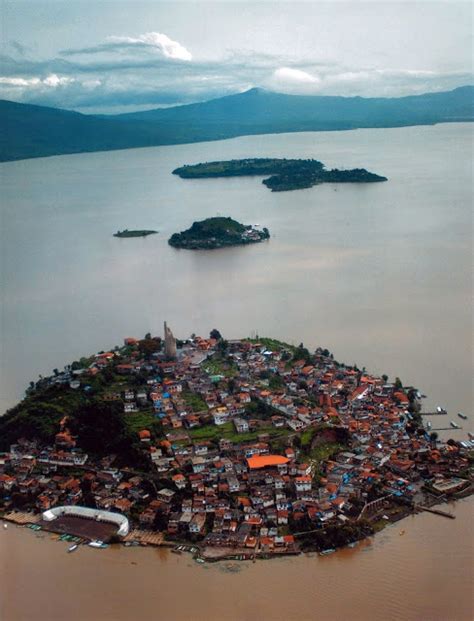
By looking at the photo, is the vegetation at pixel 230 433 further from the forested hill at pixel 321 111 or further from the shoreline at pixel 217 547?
the forested hill at pixel 321 111

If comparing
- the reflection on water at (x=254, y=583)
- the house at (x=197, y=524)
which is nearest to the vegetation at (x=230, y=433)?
the house at (x=197, y=524)

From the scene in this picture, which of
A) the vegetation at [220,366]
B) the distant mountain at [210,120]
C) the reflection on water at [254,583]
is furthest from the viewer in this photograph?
the distant mountain at [210,120]

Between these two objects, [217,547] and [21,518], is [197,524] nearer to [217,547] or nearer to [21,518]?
[217,547]

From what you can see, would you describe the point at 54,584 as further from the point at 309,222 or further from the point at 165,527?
the point at 309,222

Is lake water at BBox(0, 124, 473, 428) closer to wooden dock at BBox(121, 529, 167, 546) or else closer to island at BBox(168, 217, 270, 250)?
island at BBox(168, 217, 270, 250)

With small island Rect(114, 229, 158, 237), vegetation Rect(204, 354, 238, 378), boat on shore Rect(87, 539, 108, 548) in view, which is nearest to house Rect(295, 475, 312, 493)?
boat on shore Rect(87, 539, 108, 548)

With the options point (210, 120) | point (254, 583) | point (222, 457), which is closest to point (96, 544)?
point (254, 583)

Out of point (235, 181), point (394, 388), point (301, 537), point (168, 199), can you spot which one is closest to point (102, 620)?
point (301, 537)
